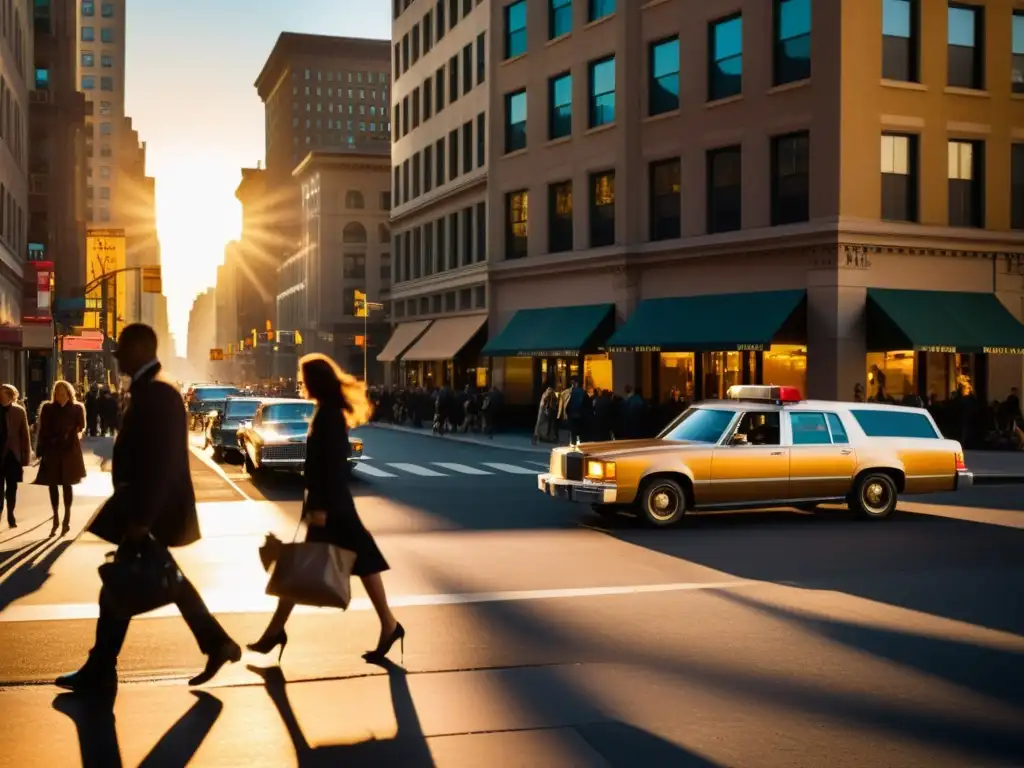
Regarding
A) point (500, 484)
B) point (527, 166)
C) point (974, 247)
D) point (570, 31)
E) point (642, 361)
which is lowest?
point (500, 484)

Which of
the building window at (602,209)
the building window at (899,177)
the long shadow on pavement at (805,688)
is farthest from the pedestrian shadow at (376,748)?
the building window at (602,209)

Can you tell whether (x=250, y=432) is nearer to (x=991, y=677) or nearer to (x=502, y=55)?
(x=991, y=677)

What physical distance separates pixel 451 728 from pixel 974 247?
2970 cm

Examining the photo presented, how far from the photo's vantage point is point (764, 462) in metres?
16.2

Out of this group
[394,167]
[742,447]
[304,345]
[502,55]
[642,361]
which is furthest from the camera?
[304,345]

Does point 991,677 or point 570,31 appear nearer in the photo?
point 991,677

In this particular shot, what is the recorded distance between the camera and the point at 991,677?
7777mm

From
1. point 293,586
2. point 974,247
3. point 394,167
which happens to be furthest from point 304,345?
point 293,586

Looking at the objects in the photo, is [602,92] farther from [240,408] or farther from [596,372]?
[240,408]

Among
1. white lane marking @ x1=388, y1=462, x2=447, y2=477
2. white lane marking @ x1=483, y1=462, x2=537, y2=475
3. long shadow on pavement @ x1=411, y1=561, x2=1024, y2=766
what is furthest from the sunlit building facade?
long shadow on pavement @ x1=411, y1=561, x2=1024, y2=766

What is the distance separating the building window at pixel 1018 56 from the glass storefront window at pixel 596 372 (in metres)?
14.4

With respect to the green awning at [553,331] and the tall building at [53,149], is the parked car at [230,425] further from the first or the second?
the tall building at [53,149]

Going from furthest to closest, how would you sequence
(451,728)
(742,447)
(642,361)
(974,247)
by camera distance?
(642,361) → (974,247) → (742,447) → (451,728)

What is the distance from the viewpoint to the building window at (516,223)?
45000mm
